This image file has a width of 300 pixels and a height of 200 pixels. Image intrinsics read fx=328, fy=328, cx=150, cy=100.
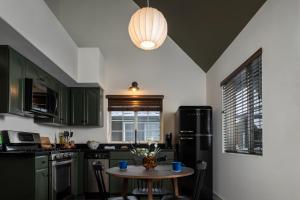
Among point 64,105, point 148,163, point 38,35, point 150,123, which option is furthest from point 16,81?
point 150,123

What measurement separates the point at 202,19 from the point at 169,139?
8.47 feet

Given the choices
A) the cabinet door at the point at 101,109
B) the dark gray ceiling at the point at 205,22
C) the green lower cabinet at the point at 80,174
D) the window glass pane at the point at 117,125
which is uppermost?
the dark gray ceiling at the point at 205,22

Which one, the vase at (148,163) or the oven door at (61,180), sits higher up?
the vase at (148,163)

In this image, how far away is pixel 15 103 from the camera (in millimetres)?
3797

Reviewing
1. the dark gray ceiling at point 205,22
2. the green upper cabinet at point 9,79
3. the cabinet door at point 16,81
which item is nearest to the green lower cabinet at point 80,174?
the cabinet door at point 16,81

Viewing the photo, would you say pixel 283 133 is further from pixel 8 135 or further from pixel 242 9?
pixel 8 135

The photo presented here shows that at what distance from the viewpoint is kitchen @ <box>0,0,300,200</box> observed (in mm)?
3049

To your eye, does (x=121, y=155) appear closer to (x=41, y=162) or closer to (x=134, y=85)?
(x=134, y=85)

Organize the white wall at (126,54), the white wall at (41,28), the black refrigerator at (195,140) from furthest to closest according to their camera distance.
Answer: the white wall at (126,54), the black refrigerator at (195,140), the white wall at (41,28)

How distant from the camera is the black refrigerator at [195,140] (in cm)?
580

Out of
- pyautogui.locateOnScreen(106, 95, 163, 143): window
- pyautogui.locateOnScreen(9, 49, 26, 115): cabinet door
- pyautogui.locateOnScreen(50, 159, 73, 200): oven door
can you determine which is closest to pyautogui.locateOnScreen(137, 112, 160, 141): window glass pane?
pyautogui.locateOnScreen(106, 95, 163, 143): window

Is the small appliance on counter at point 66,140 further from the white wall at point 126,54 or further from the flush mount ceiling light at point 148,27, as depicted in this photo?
the flush mount ceiling light at point 148,27

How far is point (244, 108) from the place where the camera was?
14.1ft

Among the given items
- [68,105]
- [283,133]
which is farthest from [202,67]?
[283,133]
